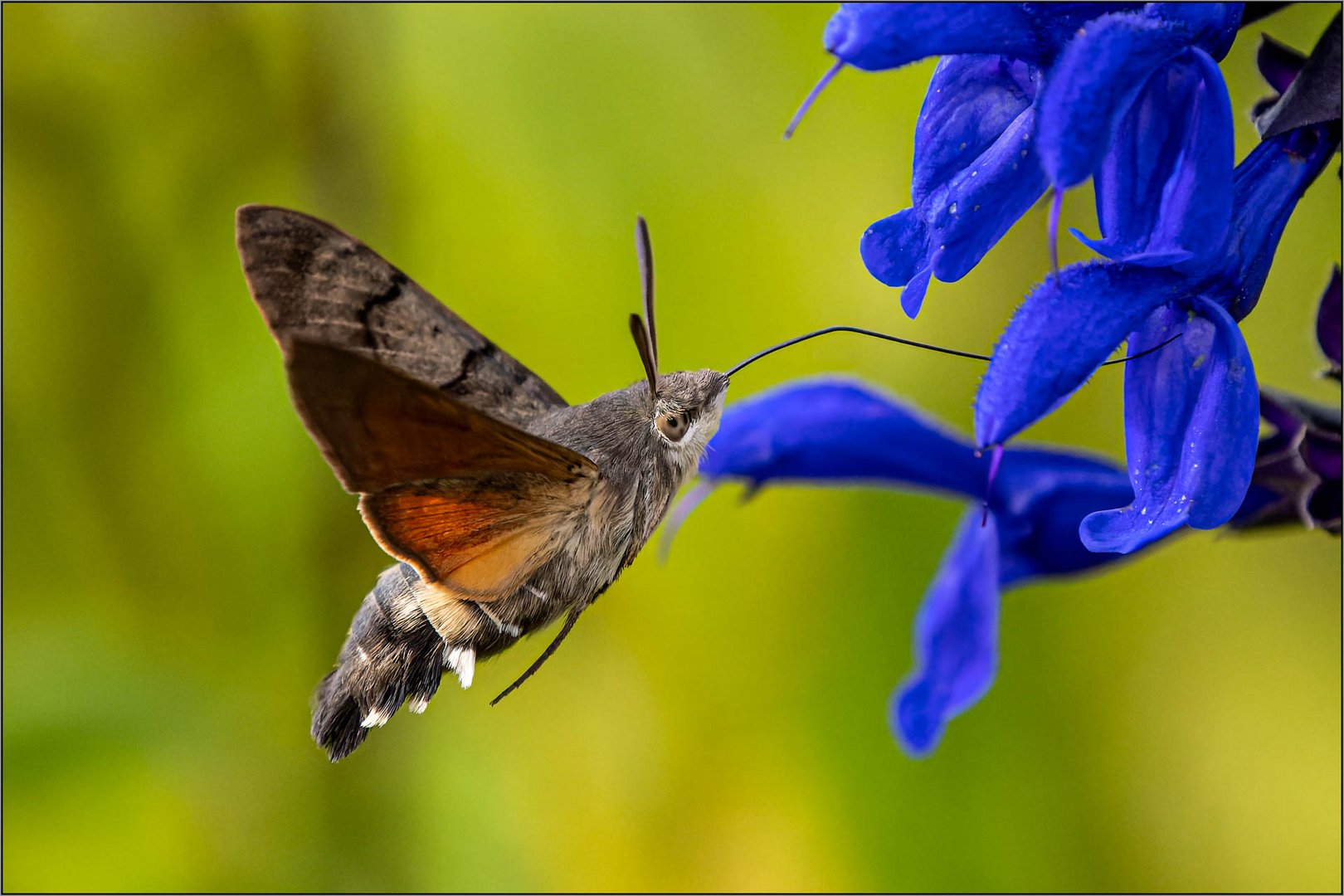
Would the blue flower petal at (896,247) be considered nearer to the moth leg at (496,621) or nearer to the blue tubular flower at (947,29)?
the blue tubular flower at (947,29)

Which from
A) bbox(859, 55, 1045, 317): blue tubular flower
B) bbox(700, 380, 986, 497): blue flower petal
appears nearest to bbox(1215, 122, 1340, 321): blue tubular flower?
bbox(859, 55, 1045, 317): blue tubular flower

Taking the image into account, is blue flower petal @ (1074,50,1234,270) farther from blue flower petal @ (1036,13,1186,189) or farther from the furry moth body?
the furry moth body

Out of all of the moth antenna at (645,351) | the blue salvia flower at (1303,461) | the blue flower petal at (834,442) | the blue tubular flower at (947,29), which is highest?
the blue tubular flower at (947,29)

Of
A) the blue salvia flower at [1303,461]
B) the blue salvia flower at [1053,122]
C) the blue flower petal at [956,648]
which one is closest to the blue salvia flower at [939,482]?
the blue flower petal at [956,648]

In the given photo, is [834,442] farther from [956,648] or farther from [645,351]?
[645,351]

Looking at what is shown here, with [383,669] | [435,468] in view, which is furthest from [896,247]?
[383,669]
